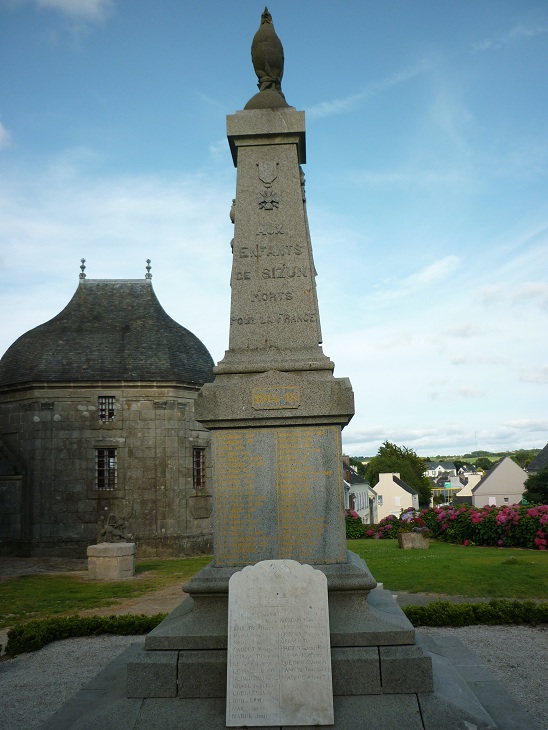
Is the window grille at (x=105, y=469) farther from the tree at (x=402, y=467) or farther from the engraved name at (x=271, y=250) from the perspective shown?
the tree at (x=402, y=467)

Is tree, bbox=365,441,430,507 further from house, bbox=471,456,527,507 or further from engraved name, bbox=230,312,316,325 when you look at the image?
engraved name, bbox=230,312,316,325

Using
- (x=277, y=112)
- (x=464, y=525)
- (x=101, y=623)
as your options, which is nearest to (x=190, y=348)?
(x=464, y=525)

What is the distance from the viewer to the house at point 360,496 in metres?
52.2

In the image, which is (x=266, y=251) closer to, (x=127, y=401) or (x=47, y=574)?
(x=47, y=574)

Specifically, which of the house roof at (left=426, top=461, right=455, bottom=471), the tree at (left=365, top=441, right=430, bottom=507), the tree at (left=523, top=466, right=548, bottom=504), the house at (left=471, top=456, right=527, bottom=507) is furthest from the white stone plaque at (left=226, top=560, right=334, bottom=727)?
the house roof at (left=426, top=461, right=455, bottom=471)

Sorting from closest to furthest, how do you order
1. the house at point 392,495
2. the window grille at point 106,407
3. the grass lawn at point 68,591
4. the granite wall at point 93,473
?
the grass lawn at point 68,591 → the granite wall at point 93,473 → the window grille at point 106,407 → the house at point 392,495

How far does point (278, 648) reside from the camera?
16.9 feet

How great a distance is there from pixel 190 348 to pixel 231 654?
22.2 metres

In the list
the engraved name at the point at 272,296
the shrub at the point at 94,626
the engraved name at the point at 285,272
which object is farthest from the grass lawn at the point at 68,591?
the engraved name at the point at 285,272

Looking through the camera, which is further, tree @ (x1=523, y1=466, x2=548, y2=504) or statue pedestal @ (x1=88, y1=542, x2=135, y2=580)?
tree @ (x1=523, y1=466, x2=548, y2=504)

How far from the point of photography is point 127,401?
81.1 feet

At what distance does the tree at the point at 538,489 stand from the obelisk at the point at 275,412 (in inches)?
1593

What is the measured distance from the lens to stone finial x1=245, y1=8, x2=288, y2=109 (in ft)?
24.5

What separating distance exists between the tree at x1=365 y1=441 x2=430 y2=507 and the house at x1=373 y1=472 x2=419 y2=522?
10.7 m
